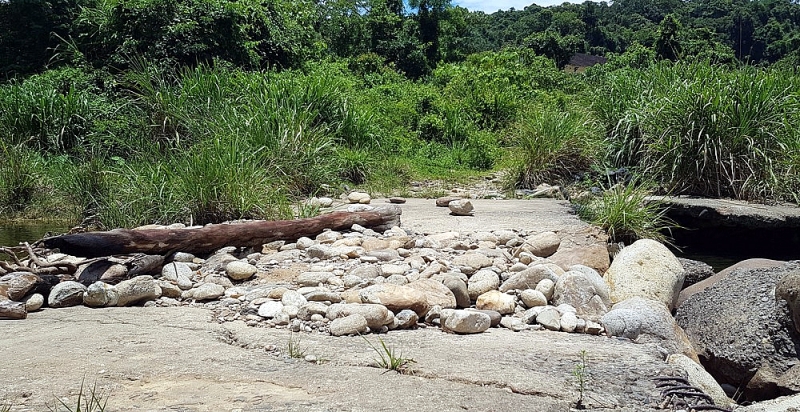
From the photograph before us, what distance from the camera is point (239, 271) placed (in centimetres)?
487

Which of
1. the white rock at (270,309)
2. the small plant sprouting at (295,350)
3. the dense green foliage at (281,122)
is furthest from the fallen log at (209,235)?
the small plant sprouting at (295,350)

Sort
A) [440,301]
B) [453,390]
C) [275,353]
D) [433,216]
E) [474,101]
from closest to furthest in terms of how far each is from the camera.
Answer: [453,390] < [275,353] < [440,301] < [433,216] < [474,101]

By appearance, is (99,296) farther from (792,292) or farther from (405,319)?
(792,292)

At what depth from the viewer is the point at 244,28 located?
43.2 feet

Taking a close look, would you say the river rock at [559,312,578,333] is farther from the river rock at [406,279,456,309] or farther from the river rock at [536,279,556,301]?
the river rock at [406,279,456,309]

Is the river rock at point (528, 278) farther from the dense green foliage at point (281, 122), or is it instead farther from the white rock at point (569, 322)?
the dense green foliage at point (281, 122)

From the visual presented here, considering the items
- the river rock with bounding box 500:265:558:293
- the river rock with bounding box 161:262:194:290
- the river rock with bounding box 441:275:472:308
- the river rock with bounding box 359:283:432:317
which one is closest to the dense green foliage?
the river rock with bounding box 161:262:194:290

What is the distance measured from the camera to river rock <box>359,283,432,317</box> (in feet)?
12.9

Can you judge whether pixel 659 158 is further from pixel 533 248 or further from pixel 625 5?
pixel 625 5

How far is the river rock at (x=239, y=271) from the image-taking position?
16.0ft

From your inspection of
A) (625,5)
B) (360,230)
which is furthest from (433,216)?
(625,5)

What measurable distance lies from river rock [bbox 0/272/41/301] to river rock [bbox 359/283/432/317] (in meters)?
2.07

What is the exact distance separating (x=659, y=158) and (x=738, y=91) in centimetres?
112

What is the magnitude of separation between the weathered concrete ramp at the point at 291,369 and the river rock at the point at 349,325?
7 cm
